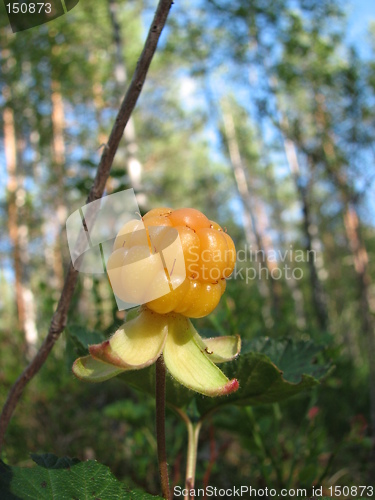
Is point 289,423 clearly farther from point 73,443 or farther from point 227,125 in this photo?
point 227,125

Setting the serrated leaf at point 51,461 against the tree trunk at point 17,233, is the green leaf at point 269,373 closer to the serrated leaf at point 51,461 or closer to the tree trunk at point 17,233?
the serrated leaf at point 51,461

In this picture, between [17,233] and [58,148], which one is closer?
[17,233]

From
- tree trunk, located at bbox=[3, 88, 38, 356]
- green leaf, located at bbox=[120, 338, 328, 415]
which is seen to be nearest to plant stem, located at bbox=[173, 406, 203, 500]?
green leaf, located at bbox=[120, 338, 328, 415]

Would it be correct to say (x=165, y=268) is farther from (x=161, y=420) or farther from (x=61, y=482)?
(x=61, y=482)

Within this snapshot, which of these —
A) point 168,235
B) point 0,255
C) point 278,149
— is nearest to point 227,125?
point 278,149

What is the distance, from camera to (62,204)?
10.1 meters

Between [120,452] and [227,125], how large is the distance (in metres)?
13.0

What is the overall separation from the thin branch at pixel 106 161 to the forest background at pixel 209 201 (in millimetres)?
117

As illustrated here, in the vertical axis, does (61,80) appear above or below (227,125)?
above

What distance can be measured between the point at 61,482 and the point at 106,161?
1.70 feet

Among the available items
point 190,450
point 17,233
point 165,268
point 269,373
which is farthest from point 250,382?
point 17,233

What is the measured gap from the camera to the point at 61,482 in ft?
2.07

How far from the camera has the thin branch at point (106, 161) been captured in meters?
0.62

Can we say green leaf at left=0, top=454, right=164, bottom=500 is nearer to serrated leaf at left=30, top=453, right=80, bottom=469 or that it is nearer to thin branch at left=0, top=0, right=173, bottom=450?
serrated leaf at left=30, top=453, right=80, bottom=469
